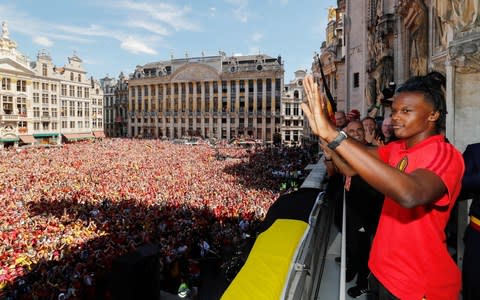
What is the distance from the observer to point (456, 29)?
380 cm

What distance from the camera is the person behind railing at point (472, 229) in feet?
6.93

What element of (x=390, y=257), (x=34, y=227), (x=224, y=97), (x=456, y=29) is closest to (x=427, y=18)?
(x=456, y=29)

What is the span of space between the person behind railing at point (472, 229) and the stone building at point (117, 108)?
93.6 meters

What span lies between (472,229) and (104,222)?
11.3 m

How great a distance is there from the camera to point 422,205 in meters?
1.65

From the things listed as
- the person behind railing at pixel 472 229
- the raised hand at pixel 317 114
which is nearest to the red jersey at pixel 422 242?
the person behind railing at pixel 472 229

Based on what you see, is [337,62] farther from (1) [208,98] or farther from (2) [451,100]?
(1) [208,98]

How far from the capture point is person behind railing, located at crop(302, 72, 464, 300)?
5.49 ft

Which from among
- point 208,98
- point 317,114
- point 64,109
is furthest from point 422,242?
point 208,98

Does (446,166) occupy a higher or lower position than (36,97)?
lower

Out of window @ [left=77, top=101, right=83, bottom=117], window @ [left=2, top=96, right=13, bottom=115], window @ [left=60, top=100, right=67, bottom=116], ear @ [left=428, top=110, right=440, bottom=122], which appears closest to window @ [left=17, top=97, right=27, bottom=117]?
window @ [left=2, top=96, right=13, bottom=115]

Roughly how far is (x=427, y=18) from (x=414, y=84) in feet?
21.8

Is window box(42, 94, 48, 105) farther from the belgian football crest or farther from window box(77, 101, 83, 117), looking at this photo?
the belgian football crest

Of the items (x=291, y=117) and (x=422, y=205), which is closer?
(x=422, y=205)
